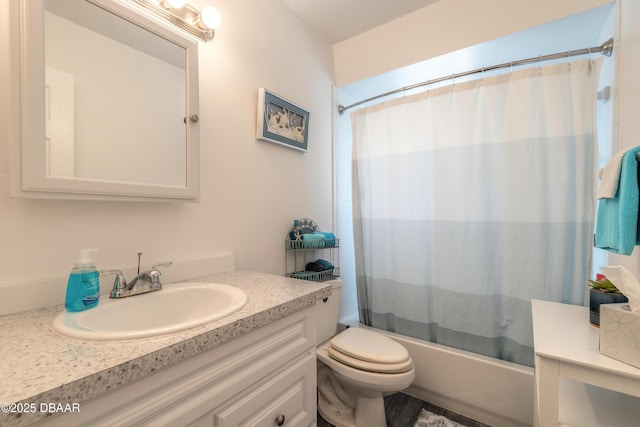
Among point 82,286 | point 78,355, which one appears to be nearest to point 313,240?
point 82,286

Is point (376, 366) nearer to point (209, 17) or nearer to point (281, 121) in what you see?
point (281, 121)

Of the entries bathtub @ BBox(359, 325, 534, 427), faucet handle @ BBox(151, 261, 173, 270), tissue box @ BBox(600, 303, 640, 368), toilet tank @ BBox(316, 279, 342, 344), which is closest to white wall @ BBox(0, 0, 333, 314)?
faucet handle @ BBox(151, 261, 173, 270)

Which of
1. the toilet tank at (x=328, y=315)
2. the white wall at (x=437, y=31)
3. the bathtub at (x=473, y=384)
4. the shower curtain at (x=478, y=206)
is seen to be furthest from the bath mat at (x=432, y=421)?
the white wall at (x=437, y=31)

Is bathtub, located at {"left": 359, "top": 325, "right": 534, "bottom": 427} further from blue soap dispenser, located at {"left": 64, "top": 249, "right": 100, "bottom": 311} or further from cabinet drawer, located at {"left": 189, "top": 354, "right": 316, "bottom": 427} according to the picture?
blue soap dispenser, located at {"left": 64, "top": 249, "right": 100, "bottom": 311}

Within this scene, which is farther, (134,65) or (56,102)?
(134,65)

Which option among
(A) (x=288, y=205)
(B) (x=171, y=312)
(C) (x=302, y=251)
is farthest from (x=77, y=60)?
(C) (x=302, y=251)

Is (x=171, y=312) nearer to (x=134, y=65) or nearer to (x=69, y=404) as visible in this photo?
(x=69, y=404)

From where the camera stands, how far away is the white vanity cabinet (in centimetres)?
49

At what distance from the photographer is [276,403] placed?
2.56ft

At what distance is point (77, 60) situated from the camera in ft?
2.67

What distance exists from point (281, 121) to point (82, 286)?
3.74 feet

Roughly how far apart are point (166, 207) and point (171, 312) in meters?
0.40

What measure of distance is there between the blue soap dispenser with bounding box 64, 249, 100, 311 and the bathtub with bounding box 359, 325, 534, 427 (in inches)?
60.4

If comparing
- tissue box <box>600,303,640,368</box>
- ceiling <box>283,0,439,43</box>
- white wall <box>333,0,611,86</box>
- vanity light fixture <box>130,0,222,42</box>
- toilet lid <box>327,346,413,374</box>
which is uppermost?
ceiling <box>283,0,439,43</box>
